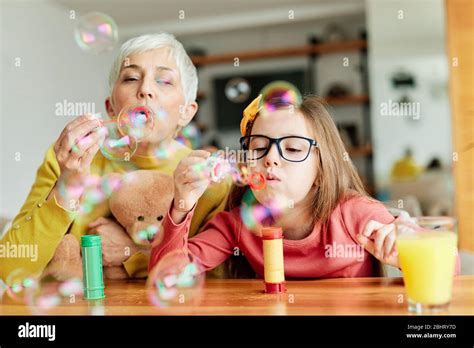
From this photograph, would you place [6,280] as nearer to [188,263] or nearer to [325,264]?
[188,263]

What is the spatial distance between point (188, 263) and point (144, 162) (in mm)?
283

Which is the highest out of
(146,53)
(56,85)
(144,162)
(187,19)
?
(187,19)

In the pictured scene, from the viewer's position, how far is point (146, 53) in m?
1.40

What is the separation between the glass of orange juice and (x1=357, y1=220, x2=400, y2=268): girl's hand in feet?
0.23

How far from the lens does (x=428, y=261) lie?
0.94 m

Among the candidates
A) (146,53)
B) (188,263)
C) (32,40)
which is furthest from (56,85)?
(188,263)

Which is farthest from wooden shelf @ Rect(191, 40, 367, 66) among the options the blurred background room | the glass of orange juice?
the glass of orange juice

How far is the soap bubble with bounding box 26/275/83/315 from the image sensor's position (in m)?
1.13

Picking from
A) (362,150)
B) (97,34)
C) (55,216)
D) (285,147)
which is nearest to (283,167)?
(285,147)

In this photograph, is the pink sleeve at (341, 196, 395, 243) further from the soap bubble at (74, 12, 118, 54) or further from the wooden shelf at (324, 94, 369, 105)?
the wooden shelf at (324, 94, 369, 105)

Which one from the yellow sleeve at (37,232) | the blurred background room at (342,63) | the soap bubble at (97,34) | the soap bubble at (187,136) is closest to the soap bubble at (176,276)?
the yellow sleeve at (37,232)

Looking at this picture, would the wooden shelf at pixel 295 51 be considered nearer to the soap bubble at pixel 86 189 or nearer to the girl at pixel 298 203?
the soap bubble at pixel 86 189

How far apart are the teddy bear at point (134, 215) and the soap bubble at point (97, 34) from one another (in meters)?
0.32

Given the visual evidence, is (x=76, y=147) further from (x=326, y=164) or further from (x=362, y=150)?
(x=362, y=150)
